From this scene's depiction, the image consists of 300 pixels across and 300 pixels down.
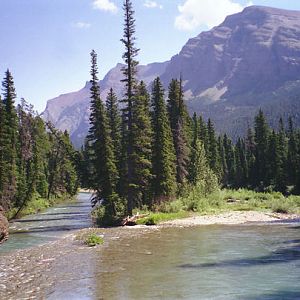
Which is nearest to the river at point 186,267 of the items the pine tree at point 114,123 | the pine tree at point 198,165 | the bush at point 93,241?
the bush at point 93,241

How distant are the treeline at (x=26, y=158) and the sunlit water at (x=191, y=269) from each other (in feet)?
84.8

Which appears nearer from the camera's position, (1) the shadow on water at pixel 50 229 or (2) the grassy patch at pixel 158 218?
(1) the shadow on water at pixel 50 229

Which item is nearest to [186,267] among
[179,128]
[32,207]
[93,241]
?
[93,241]

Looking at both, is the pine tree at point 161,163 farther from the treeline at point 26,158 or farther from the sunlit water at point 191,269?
the sunlit water at point 191,269

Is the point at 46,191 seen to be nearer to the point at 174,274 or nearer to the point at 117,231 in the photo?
the point at 117,231

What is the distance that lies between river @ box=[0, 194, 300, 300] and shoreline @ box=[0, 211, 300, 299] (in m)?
0.36

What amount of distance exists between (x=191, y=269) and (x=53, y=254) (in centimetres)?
917

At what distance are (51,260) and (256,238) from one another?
45.8 ft

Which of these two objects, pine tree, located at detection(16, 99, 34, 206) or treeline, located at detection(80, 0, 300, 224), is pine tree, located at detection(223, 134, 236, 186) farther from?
pine tree, located at detection(16, 99, 34, 206)

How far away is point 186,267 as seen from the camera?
70.2 feet

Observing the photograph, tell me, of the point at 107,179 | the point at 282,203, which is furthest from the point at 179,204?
the point at 282,203

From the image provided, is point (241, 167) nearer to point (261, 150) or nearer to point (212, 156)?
point (261, 150)

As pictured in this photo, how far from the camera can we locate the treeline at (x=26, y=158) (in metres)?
51.5

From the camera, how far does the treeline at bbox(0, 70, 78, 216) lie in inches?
2028
